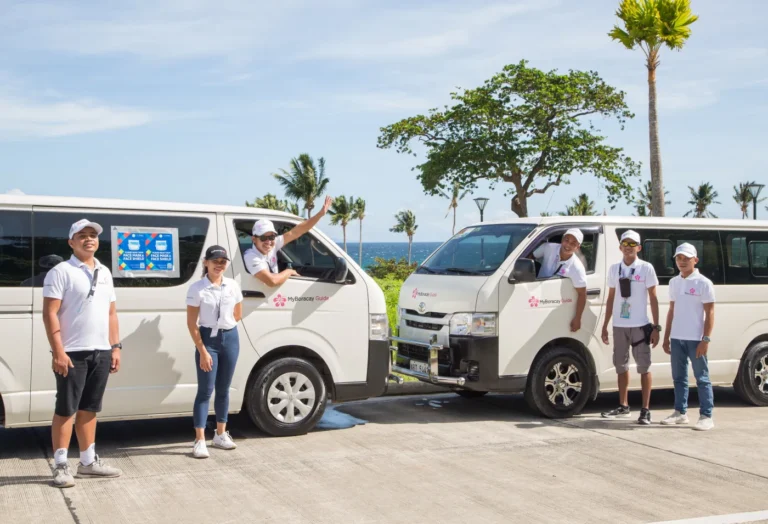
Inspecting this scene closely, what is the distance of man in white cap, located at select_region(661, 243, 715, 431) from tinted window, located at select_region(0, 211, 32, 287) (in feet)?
20.2

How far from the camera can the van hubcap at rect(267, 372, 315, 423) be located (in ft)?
25.5

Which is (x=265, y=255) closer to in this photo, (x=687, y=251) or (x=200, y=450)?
(x=200, y=450)

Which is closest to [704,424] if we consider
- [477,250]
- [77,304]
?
[477,250]

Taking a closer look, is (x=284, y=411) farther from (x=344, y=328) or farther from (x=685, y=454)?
(x=685, y=454)

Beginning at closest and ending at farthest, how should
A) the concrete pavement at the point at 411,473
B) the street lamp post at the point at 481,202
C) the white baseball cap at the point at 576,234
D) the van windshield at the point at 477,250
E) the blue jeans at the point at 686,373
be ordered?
1. the concrete pavement at the point at 411,473
2. the blue jeans at the point at 686,373
3. the white baseball cap at the point at 576,234
4. the van windshield at the point at 477,250
5. the street lamp post at the point at 481,202

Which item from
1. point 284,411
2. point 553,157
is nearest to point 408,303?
point 284,411

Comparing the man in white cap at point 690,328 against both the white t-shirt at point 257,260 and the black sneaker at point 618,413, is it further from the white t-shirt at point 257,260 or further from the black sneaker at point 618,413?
the white t-shirt at point 257,260

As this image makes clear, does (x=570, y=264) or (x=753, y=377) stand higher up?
(x=570, y=264)

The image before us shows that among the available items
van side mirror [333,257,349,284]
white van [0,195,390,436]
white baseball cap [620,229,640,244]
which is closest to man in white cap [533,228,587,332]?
white baseball cap [620,229,640,244]

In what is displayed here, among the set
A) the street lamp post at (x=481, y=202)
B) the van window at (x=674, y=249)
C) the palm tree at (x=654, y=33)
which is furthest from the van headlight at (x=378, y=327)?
the street lamp post at (x=481, y=202)

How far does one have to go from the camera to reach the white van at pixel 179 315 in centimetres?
673

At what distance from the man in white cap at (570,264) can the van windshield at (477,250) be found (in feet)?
1.05

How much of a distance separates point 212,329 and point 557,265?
392cm

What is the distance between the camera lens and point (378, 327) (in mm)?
8219
